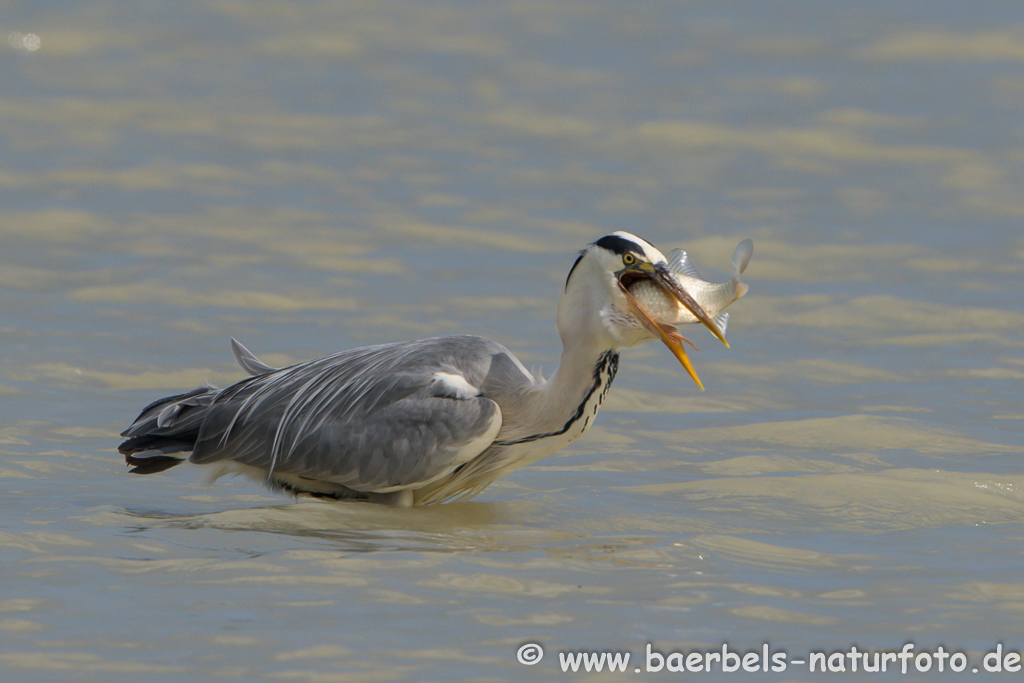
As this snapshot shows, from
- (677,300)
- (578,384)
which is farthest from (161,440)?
(677,300)

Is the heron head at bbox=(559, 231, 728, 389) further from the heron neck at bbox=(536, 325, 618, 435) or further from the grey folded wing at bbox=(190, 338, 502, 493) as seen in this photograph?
the grey folded wing at bbox=(190, 338, 502, 493)

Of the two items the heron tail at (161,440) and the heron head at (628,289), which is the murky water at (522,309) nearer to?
the heron tail at (161,440)

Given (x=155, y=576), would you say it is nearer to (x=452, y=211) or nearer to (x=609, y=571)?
(x=609, y=571)

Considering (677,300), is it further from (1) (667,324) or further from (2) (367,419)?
(2) (367,419)

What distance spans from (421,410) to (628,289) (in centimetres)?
138

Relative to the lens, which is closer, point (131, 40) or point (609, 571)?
point (609, 571)

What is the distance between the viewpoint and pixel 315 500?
8633 millimetres

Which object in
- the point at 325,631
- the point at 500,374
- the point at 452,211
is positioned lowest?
the point at 325,631

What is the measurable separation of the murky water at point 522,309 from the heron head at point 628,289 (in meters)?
1.12

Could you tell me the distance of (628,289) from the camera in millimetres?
7840

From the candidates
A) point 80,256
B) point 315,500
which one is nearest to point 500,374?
point 315,500

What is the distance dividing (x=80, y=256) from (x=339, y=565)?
1012cm

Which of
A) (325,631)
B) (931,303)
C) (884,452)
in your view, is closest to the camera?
(325,631)

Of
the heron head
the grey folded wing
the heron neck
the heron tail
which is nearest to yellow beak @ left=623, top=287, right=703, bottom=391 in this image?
the heron head
